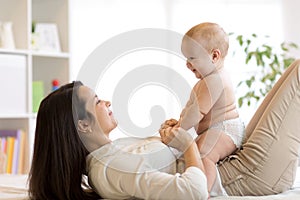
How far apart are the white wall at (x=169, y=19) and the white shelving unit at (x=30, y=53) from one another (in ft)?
0.93

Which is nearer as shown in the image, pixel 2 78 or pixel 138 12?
pixel 2 78

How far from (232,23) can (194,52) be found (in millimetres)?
2729

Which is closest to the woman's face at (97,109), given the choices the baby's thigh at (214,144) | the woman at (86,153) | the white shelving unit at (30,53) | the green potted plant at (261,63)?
the woman at (86,153)

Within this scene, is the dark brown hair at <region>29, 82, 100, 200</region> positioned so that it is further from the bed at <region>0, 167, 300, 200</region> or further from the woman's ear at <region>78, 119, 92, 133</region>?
the bed at <region>0, 167, 300, 200</region>

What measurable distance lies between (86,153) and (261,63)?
100.0 inches

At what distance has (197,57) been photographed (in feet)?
5.43

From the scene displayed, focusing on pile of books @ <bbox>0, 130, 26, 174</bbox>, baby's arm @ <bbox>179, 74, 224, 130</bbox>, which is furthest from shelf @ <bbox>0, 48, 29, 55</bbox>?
baby's arm @ <bbox>179, 74, 224, 130</bbox>

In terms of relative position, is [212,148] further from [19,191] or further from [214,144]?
[19,191]

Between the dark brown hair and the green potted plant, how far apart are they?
95.0 inches

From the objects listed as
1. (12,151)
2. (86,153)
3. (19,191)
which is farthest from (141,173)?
(12,151)

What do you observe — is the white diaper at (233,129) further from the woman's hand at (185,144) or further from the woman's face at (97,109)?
the woman's face at (97,109)

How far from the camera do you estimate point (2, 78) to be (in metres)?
3.35

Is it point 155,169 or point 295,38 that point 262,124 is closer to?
point 155,169

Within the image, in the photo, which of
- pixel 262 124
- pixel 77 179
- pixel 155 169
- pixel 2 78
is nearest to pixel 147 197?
pixel 155 169
